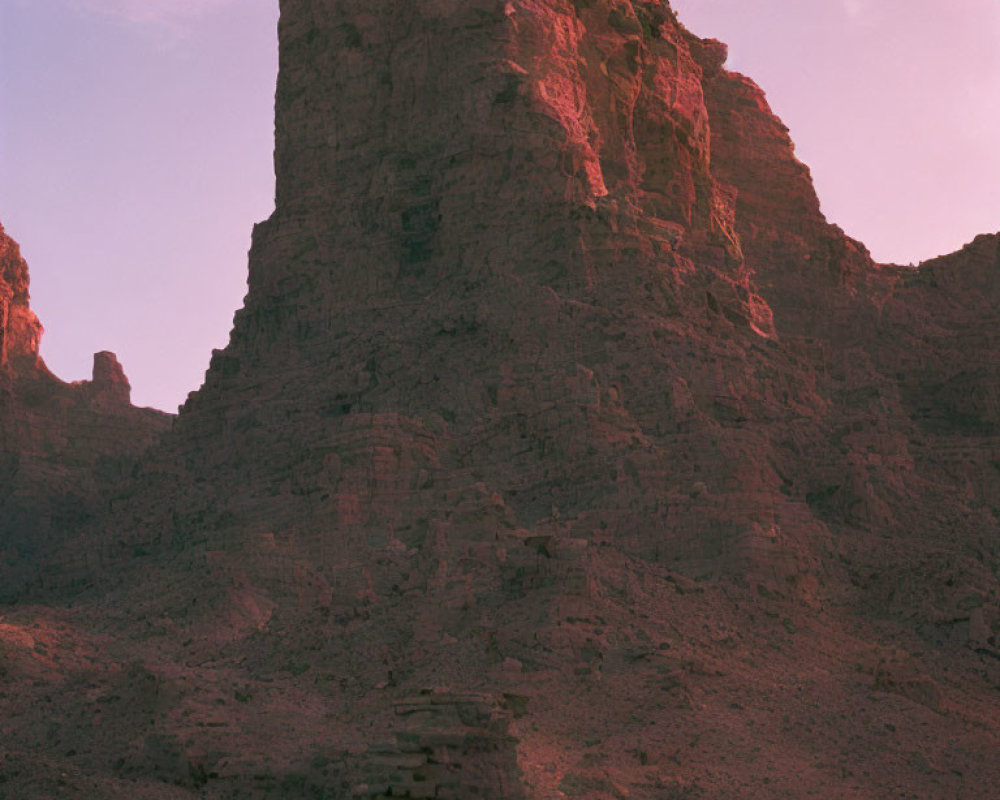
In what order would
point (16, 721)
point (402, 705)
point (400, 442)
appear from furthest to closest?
point (400, 442), point (16, 721), point (402, 705)

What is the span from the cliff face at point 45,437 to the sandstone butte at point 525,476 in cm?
23

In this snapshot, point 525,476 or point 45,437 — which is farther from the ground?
point 45,437

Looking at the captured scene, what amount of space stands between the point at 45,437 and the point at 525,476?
104 ft

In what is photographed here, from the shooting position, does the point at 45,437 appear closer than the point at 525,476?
No

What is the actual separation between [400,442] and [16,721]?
20.3 m

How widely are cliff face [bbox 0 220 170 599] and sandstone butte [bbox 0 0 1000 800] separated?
9.2 inches

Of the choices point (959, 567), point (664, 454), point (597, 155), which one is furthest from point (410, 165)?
point (959, 567)

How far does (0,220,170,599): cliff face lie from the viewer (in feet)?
296

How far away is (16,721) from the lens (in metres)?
58.1

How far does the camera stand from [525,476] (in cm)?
7400

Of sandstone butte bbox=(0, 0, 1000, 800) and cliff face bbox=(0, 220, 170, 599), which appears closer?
sandstone butte bbox=(0, 0, 1000, 800)

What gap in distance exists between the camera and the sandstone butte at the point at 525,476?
180 feet

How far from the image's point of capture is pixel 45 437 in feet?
323

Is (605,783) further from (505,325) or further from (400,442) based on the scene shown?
(505,325)
